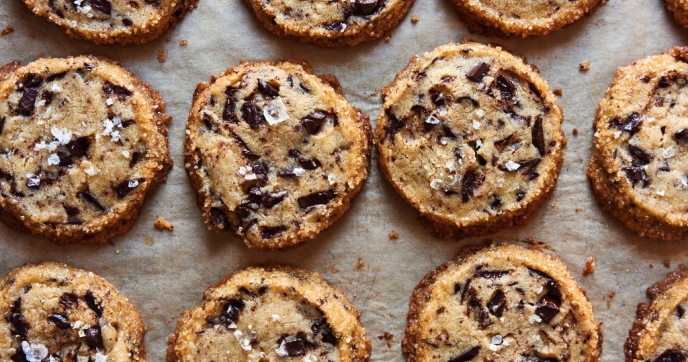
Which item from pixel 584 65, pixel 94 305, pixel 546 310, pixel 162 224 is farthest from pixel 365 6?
pixel 94 305

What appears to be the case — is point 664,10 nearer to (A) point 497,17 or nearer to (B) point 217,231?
(A) point 497,17

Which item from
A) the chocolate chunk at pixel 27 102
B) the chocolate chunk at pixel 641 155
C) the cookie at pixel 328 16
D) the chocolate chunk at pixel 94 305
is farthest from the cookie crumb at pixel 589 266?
the chocolate chunk at pixel 27 102

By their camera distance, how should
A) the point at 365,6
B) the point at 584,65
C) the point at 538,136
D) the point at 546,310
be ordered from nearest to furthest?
the point at 546,310, the point at 538,136, the point at 365,6, the point at 584,65

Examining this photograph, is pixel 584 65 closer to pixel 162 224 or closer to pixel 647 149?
pixel 647 149

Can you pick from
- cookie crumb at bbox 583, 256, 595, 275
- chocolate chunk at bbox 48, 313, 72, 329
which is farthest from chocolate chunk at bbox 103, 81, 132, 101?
cookie crumb at bbox 583, 256, 595, 275

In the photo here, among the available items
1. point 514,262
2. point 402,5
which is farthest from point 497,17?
point 514,262

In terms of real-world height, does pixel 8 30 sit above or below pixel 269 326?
above
